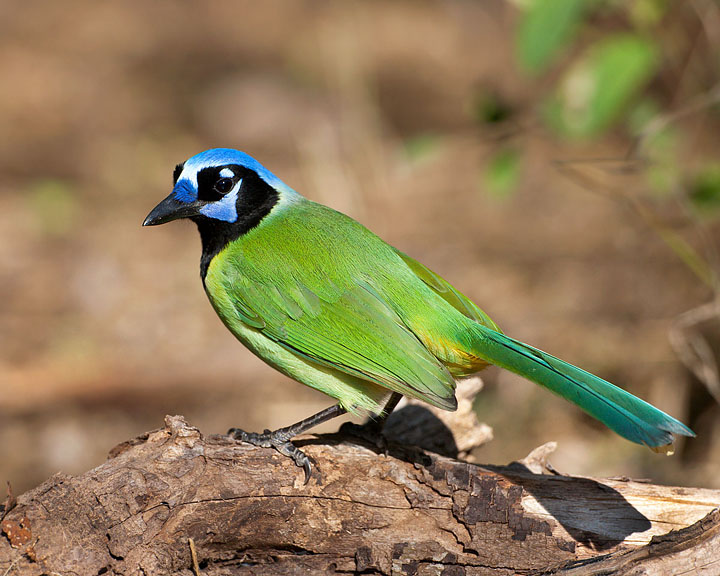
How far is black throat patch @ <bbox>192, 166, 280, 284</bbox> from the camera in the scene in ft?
12.8

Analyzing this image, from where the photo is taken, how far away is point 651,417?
290cm

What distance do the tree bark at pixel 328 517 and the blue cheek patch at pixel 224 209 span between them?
102 cm

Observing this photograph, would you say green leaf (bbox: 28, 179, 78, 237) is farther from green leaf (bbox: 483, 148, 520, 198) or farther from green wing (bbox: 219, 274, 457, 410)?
green wing (bbox: 219, 274, 457, 410)

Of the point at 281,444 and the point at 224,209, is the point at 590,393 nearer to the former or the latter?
the point at 281,444

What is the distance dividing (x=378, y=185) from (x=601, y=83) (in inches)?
193

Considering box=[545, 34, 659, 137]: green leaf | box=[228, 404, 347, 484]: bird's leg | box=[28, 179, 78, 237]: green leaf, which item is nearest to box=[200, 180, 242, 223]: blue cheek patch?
box=[228, 404, 347, 484]: bird's leg

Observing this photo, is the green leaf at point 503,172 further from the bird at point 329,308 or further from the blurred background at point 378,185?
the bird at point 329,308

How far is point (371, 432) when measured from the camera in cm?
379

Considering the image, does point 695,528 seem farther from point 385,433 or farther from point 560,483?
point 385,433

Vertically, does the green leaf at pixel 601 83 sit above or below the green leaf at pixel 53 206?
below

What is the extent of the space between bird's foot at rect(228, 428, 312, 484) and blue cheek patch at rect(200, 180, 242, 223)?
99 centimetres

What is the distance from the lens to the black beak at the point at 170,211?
3756 millimetres

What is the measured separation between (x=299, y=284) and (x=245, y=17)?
33.4ft

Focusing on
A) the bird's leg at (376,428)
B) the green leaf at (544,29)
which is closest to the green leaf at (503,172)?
the green leaf at (544,29)
